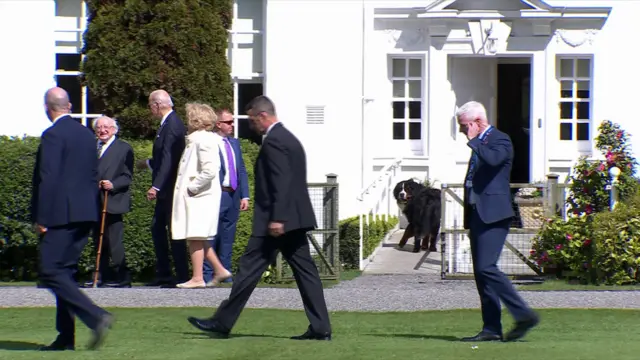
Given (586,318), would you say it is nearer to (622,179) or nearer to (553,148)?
(622,179)

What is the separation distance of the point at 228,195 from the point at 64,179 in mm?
4435

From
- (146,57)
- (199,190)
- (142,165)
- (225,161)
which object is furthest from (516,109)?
(199,190)

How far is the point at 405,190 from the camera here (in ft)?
56.2

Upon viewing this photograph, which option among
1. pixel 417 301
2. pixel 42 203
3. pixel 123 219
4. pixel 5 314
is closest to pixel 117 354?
pixel 42 203

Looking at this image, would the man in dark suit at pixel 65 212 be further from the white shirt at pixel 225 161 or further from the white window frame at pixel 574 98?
the white window frame at pixel 574 98

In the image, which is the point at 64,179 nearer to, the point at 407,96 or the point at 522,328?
the point at 522,328

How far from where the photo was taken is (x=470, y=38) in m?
18.4

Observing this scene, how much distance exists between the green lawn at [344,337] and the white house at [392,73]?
637cm

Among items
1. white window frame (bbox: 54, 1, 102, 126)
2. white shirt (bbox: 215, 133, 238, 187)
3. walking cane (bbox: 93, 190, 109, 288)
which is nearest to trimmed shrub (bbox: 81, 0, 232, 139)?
white window frame (bbox: 54, 1, 102, 126)

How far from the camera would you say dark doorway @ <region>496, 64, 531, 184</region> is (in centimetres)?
1977

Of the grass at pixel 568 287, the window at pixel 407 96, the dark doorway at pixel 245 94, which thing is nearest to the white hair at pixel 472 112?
the grass at pixel 568 287

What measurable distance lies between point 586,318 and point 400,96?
8.54 m

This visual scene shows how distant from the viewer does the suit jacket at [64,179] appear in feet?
27.2

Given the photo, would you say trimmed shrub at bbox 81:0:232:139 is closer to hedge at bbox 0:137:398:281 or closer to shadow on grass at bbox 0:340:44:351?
hedge at bbox 0:137:398:281
